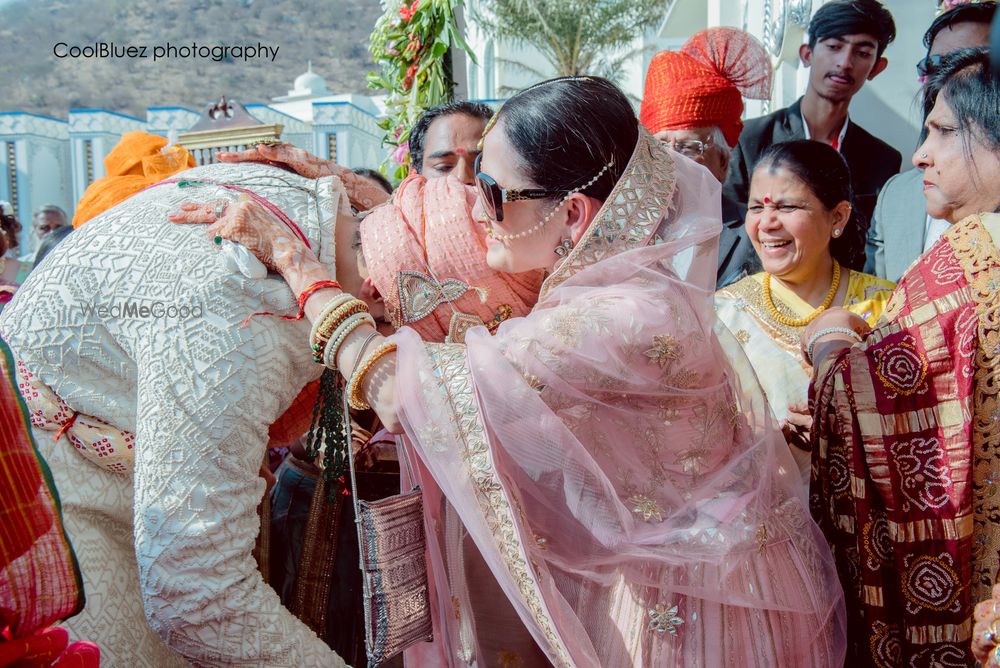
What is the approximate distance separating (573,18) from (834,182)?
52.7 ft

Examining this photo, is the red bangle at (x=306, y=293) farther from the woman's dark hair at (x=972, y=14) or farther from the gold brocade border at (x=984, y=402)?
the woman's dark hair at (x=972, y=14)

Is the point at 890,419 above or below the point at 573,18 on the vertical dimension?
below

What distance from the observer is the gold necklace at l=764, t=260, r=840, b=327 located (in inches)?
111

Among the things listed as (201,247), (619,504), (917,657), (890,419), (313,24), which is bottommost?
(917,657)

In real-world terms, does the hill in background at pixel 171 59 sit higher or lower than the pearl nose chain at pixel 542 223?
higher

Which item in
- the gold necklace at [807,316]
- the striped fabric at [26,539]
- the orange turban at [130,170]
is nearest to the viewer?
the striped fabric at [26,539]

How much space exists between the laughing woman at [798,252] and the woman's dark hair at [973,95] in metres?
1.03

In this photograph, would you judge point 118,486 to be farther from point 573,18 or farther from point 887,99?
point 573,18

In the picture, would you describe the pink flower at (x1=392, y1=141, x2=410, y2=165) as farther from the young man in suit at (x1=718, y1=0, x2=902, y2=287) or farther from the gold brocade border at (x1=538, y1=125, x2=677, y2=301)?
the gold brocade border at (x1=538, y1=125, x2=677, y2=301)

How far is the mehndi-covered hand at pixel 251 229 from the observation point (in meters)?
1.64

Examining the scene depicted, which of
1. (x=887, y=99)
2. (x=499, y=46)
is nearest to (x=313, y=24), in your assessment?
(x=499, y=46)

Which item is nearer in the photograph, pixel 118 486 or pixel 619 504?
pixel 619 504

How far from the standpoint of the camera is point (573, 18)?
58.4ft

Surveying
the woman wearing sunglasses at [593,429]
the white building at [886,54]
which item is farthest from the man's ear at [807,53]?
the woman wearing sunglasses at [593,429]
